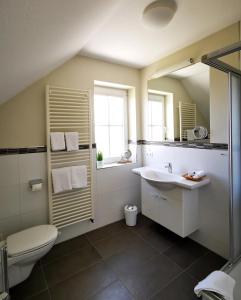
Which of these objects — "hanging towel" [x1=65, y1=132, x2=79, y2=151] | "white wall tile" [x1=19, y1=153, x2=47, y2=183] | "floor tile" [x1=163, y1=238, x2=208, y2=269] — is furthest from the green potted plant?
"floor tile" [x1=163, y1=238, x2=208, y2=269]

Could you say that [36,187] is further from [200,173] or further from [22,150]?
[200,173]

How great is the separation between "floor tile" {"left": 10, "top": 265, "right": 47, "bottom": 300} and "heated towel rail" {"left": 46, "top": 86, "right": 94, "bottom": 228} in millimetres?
489

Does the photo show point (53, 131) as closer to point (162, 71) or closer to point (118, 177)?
point (118, 177)

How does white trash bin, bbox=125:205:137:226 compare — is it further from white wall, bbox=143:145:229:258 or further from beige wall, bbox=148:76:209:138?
beige wall, bbox=148:76:209:138

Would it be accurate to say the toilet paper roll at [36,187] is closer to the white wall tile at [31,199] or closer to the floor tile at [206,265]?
the white wall tile at [31,199]

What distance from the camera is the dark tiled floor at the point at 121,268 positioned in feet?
4.88

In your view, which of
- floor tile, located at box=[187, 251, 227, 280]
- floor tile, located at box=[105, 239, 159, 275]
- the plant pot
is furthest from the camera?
the plant pot

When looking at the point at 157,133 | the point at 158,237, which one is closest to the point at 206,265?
the point at 158,237

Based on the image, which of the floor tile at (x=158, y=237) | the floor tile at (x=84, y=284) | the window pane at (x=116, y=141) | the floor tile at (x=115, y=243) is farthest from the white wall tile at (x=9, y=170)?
the floor tile at (x=158, y=237)

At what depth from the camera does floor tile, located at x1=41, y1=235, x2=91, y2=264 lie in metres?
1.91

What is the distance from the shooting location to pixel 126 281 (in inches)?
62.7

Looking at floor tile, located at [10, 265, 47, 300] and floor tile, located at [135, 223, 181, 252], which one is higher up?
floor tile, located at [135, 223, 181, 252]

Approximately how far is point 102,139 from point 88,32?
1.43 metres

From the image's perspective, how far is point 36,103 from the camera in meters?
1.93
